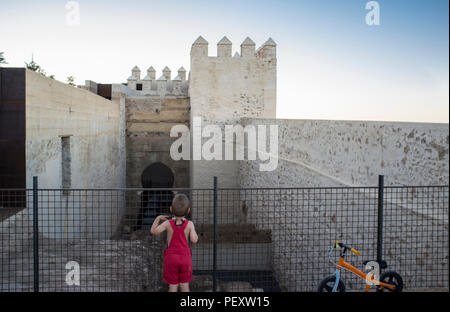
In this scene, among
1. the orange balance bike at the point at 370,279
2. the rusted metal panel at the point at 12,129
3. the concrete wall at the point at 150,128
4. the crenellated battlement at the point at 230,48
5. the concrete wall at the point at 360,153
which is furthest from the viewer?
the concrete wall at the point at 150,128

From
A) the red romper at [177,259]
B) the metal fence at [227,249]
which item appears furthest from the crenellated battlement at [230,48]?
the red romper at [177,259]

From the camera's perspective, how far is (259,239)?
8.84m

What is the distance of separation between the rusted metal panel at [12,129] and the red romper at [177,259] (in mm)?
3682

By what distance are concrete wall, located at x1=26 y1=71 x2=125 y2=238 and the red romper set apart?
41.6 inches

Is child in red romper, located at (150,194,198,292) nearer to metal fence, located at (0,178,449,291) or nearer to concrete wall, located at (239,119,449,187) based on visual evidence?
metal fence, located at (0,178,449,291)

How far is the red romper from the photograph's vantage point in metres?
3.19

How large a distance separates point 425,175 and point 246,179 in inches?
326

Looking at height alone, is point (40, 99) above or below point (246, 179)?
above

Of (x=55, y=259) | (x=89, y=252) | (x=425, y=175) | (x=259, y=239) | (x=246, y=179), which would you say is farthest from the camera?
(x=246, y=179)

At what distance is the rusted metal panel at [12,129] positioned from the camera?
5.71 m

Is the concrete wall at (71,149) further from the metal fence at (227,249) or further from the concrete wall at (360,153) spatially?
the concrete wall at (360,153)

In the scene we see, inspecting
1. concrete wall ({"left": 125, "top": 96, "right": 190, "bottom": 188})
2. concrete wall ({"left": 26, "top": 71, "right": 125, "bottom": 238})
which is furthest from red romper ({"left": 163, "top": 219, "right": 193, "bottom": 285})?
concrete wall ({"left": 125, "top": 96, "right": 190, "bottom": 188})

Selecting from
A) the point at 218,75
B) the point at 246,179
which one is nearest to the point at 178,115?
the point at 218,75
